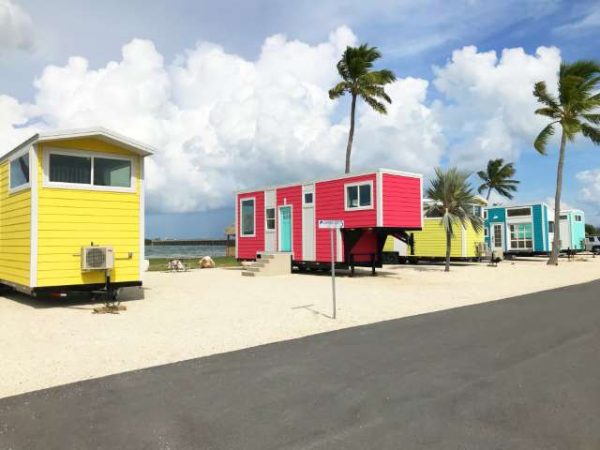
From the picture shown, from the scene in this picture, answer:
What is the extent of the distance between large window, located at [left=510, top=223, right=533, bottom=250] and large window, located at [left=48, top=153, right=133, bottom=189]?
2954 cm

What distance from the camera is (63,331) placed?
8297 mm

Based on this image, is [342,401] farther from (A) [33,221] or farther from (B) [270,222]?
(B) [270,222]

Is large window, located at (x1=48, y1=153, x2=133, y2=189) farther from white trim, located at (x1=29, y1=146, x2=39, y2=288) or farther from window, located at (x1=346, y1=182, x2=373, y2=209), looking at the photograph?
window, located at (x1=346, y1=182, x2=373, y2=209)

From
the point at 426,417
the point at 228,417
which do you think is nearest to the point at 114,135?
the point at 228,417

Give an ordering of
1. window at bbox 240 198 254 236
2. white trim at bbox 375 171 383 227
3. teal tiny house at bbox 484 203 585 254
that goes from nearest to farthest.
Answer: white trim at bbox 375 171 383 227 → window at bbox 240 198 254 236 → teal tiny house at bbox 484 203 585 254

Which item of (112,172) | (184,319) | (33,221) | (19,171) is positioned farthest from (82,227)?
(184,319)

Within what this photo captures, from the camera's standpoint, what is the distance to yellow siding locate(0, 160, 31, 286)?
10891 mm

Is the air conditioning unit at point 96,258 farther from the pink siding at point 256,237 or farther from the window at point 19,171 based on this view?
the pink siding at point 256,237

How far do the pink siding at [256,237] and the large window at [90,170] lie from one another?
36.4 ft

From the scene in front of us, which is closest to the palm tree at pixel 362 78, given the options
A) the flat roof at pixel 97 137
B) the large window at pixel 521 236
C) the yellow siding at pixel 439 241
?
the yellow siding at pixel 439 241

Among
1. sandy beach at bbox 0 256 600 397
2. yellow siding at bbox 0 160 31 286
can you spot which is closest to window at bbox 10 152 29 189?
yellow siding at bbox 0 160 31 286

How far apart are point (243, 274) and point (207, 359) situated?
14.1m

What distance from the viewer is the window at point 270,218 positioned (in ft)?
73.2

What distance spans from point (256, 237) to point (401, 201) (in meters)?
7.69
